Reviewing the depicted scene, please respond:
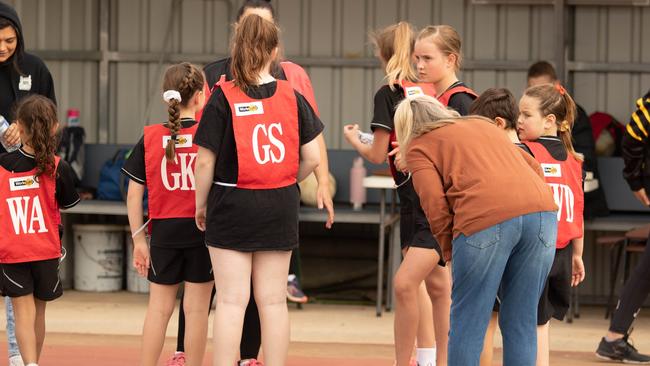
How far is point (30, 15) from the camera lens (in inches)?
435

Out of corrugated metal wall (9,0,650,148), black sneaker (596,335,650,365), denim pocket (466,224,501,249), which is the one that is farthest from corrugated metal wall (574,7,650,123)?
denim pocket (466,224,501,249)

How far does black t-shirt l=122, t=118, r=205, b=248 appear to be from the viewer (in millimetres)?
5895

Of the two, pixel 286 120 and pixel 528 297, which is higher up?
pixel 286 120

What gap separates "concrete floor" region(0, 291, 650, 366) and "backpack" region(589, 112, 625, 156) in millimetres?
1261

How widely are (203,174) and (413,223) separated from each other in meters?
1.09

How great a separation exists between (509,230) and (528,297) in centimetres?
35

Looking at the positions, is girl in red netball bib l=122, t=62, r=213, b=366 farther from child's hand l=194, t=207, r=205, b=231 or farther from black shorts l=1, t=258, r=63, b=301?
black shorts l=1, t=258, r=63, b=301

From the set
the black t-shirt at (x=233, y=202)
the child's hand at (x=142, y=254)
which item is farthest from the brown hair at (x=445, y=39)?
the child's hand at (x=142, y=254)

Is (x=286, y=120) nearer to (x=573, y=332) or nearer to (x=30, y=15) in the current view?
(x=573, y=332)

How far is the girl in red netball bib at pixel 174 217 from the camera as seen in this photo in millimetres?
5867

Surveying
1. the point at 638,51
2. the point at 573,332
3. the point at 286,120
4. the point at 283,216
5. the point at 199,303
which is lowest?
the point at 573,332

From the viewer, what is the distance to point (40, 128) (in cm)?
604

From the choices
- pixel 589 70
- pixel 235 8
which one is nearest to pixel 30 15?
pixel 235 8

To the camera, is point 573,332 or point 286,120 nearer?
point 286,120
